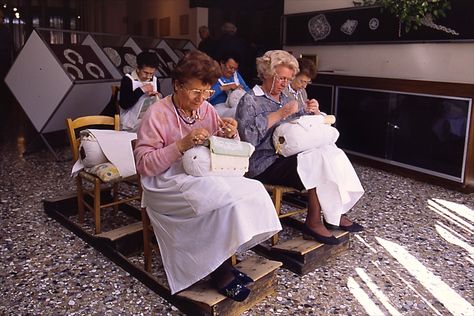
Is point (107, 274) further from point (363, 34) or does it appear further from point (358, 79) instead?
point (363, 34)

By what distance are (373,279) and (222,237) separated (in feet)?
3.41

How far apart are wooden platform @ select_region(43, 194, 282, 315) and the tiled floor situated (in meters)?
0.04

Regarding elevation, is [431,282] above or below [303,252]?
below

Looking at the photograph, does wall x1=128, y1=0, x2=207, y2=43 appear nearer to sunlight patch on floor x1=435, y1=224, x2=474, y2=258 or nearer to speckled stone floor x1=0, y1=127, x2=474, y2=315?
speckled stone floor x1=0, y1=127, x2=474, y2=315

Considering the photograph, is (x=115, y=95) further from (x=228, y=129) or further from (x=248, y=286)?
(x=248, y=286)

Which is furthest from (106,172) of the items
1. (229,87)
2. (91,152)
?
(229,87)

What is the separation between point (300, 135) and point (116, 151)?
4.08 ft

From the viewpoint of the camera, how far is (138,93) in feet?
12.2

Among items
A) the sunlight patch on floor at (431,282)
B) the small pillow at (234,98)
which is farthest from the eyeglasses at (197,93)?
the small pillow at (234,98)

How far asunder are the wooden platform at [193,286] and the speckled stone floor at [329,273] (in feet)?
0.14

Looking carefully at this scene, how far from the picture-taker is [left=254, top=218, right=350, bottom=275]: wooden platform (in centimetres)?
→ 260

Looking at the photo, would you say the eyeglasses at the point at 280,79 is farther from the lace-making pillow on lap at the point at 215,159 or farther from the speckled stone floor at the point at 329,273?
the speckled stone floor at the point at 329,273

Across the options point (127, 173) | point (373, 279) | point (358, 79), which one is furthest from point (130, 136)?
point (358, 79)

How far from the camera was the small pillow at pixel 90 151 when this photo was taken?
119 inches
